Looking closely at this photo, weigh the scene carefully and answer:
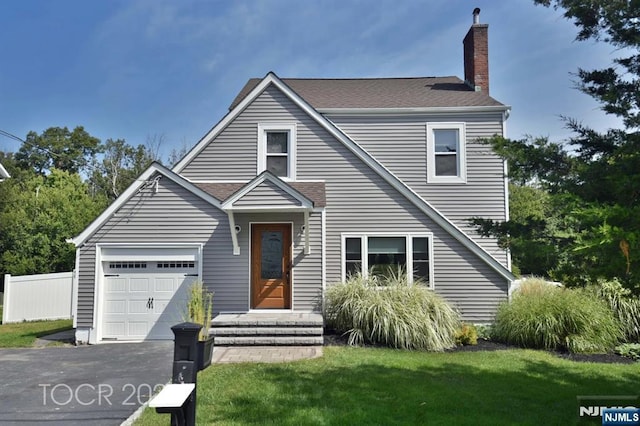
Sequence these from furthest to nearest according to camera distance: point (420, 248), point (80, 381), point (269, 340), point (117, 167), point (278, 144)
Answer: point (117, 167), point (278, 144), point (420, 248), point (269, 340), point (80, 381)

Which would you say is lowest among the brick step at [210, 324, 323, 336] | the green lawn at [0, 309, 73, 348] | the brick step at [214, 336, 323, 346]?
the green lawn at [0, 309, 73, 348]

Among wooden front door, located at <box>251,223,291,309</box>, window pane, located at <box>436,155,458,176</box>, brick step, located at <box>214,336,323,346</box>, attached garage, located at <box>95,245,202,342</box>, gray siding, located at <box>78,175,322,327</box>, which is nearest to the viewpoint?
brick step, located at <box>214,336,323,346</box>

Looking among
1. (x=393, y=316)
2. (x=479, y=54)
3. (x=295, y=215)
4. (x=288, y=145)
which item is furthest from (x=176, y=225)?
(x=479, y=54)

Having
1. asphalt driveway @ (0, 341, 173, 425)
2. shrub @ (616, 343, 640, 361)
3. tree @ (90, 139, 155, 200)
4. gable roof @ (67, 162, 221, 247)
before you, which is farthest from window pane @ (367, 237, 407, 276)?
tree @ (90, 139, 155, 200)

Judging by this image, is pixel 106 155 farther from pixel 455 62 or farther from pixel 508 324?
pixel 508 324

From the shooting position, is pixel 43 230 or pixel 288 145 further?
pixel 43 230

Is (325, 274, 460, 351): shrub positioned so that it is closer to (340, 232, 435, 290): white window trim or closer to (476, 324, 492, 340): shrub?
(476, 324, 492, 340): shrub

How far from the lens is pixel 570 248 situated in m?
3.91

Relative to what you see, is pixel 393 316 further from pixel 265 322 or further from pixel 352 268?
pixel 265 322

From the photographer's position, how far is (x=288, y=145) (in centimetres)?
1170

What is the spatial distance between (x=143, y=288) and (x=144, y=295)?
18cm

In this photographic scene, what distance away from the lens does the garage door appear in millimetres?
10227

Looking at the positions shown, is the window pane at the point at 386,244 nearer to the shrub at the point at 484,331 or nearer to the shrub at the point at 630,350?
the shrub at the point at 484,331

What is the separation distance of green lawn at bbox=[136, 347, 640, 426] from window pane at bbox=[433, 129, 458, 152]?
21.3 feet
